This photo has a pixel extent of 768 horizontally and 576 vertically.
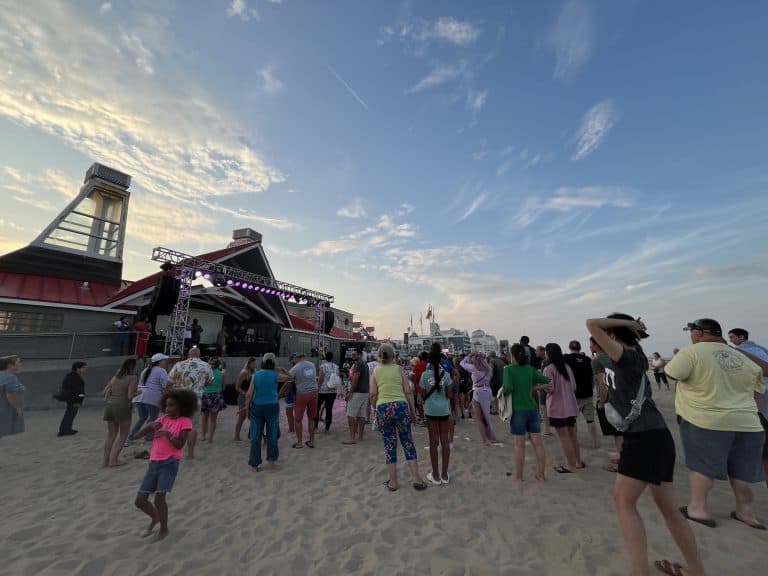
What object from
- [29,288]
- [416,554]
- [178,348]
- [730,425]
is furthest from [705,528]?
[29,288]

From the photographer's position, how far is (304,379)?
251 inches

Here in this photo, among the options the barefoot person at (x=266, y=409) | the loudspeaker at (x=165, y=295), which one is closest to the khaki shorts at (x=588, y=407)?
the barefoot person at (x=266, y=409)

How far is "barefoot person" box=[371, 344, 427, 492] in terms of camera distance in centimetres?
424

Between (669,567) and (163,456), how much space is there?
441 cm

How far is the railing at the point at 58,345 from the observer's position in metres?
11.0

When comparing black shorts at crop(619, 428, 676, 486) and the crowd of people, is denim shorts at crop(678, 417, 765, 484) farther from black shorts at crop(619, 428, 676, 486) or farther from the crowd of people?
black shorts at crop(619, 428, 676, 486)

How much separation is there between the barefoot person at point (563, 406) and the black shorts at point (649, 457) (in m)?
2.63

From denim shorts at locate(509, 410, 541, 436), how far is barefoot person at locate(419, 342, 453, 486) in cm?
89

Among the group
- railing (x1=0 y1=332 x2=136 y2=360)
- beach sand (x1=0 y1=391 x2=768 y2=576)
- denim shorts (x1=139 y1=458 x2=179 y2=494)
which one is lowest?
beach sand (x1=0 y1=391 x2=768 y2=576)

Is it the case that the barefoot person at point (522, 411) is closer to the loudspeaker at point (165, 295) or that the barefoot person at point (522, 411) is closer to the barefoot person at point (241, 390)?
the barefoot person at point (241, 390)

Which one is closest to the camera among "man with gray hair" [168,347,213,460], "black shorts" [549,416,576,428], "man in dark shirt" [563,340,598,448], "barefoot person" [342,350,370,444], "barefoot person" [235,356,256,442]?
"black shorts" [549,416,576,428]

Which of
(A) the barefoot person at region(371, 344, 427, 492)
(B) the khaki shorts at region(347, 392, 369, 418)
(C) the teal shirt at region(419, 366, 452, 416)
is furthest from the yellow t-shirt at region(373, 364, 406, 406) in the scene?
(B) the khaki shorts at region(347, 392, 369, 418)

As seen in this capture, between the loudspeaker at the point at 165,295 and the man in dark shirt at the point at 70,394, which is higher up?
the loudspeaker at the point at 165,295

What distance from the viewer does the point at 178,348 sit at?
13.4 metres
